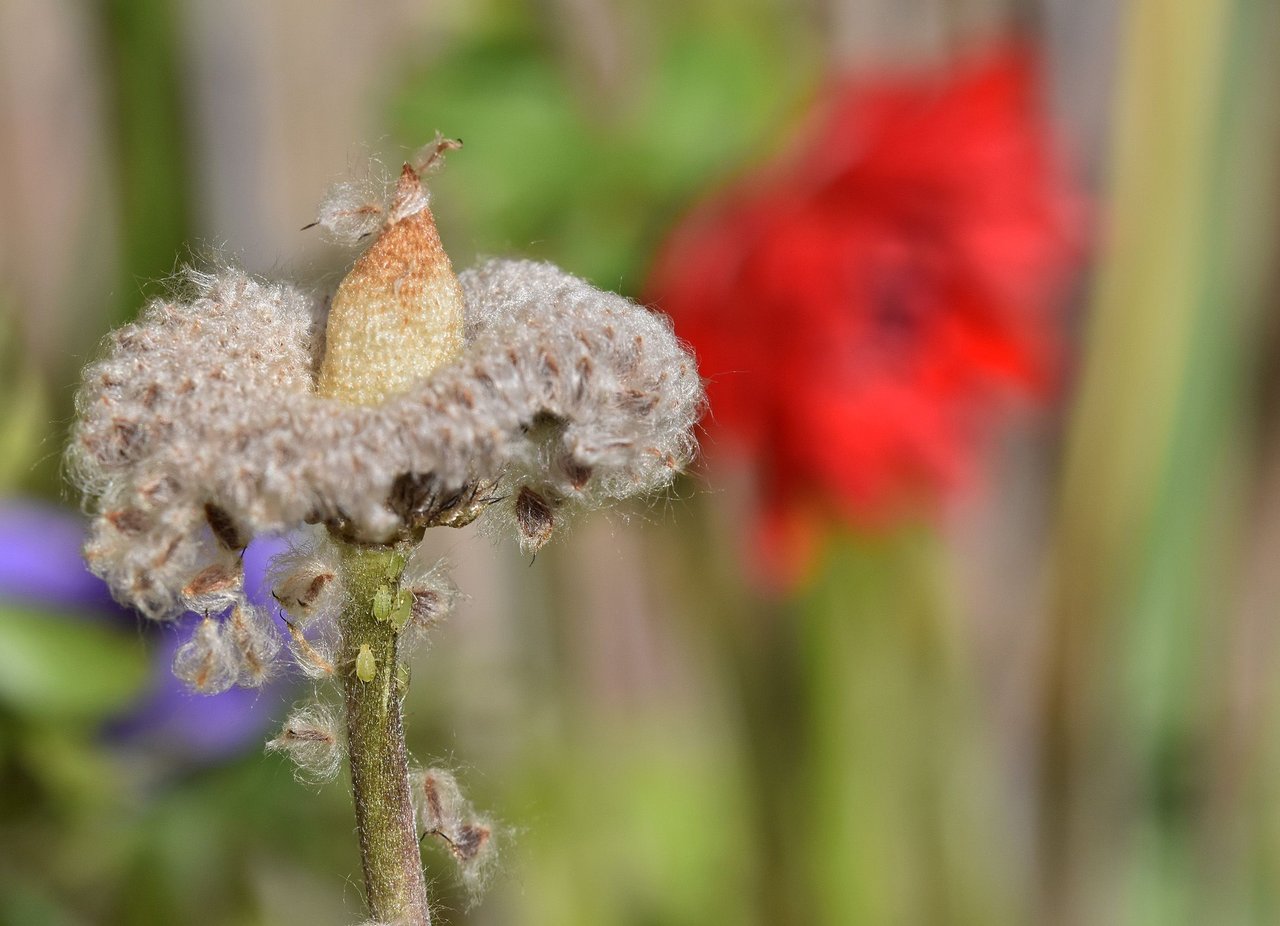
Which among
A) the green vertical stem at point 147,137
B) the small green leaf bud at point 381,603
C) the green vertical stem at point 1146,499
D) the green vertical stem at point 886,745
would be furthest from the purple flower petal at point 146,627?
the green vertical stem at point 1146,499

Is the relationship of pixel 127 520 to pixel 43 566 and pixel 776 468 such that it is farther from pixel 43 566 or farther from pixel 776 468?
pixel 776 468

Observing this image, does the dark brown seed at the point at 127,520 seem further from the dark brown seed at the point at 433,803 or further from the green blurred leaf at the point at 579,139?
the green blurred leaf at the point at 579,139

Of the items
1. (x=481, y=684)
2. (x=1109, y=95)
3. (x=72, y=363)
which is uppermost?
(x=1109, y=95)

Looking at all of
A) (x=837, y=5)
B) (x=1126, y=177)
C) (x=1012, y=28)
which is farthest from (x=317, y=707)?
(x=1012, y=28)

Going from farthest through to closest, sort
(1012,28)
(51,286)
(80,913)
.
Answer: (1012,28), (51,286), (80,913)

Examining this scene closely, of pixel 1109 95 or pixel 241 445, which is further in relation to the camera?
pixel 1109 95

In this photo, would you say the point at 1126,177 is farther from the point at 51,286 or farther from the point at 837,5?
the point at 51,286
